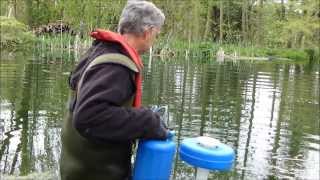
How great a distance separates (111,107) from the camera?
2.23m

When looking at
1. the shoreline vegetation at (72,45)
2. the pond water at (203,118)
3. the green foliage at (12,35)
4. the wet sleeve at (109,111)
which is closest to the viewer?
the wet sleeve at (109,111)

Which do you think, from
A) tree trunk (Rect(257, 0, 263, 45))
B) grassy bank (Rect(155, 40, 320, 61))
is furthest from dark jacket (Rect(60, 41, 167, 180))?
tree trunk (Rect(257, 0, 263, 45))

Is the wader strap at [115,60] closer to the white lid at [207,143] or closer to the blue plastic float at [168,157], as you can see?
the blue plastic float at [168,157]

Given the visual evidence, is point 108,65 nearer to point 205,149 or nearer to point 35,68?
point 205,149

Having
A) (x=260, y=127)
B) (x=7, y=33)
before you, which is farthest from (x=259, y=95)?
(x=7, y=33)

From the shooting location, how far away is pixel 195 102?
11.5m

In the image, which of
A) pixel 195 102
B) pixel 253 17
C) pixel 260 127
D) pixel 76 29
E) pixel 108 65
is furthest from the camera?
pixel 253 17

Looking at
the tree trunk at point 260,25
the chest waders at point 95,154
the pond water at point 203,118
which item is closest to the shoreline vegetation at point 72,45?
the tree trunk at point 260,25

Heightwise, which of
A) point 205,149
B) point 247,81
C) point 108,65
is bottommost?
point 247,81

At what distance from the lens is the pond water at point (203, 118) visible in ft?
21.5

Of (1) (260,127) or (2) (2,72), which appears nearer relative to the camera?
(1) (260,127)

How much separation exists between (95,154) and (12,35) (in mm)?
21670

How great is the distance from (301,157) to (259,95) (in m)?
6.04

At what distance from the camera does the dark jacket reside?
2230mm
